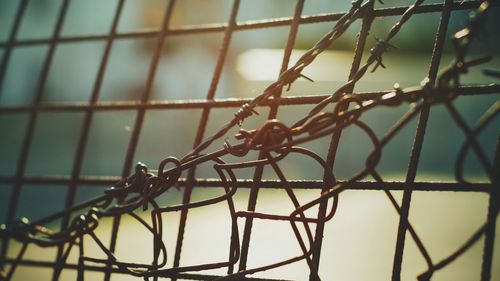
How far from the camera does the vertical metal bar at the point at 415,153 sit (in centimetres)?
71

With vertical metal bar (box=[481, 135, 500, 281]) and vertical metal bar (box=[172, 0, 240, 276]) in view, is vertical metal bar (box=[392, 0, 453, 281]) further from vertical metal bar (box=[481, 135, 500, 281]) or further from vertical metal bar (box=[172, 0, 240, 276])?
vertical metal bar (box=[172, 0, 240, 276])

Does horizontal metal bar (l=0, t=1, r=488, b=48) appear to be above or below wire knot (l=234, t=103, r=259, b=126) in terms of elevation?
above

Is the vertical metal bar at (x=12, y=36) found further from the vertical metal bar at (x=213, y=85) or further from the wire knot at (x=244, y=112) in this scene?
the wire knot at (x=244, y=112)

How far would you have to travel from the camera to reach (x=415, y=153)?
2.35 feet

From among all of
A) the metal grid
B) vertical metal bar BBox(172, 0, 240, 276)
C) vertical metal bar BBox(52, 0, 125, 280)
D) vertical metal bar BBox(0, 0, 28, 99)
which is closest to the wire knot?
the metal grid

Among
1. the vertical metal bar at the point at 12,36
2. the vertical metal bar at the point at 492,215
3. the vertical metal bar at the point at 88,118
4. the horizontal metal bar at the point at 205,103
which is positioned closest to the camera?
the vertical metal bar at the point at 492,215

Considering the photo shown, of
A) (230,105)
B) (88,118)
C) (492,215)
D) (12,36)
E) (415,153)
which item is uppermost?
(12,36)

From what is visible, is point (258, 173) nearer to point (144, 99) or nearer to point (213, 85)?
point (213, 85)

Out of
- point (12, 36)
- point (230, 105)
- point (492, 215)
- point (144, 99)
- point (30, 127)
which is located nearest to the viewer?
point (492, 215)

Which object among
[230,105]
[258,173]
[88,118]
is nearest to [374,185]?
[258,173]

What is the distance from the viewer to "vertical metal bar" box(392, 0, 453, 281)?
708mm

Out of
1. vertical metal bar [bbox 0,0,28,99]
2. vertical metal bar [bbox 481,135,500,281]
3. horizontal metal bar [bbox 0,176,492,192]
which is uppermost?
vertical metal bar [bbox 0,0,28,99]

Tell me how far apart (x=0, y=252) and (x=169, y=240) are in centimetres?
283

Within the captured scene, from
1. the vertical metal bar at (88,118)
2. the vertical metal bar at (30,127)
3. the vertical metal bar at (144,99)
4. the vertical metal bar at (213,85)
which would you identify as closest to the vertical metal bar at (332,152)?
the vertical metal bar at (213,85)
